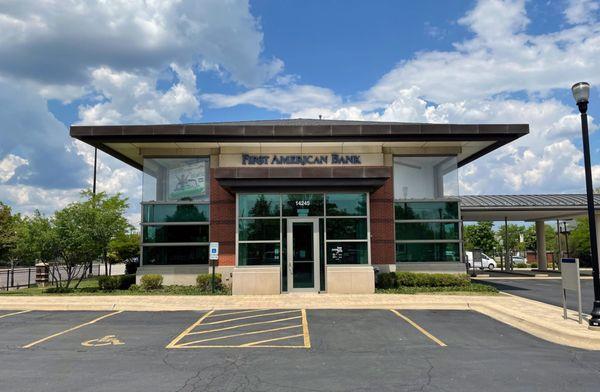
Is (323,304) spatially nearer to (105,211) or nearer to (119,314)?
(119,314)

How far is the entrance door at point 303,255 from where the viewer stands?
56.1ft

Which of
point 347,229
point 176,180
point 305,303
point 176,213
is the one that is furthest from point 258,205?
point 305,303

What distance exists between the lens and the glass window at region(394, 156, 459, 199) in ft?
63.9

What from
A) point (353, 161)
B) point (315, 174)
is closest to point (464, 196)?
point (353, 161)

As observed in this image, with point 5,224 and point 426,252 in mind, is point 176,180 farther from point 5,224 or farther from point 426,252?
point 5,224

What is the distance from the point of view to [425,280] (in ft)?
58.4

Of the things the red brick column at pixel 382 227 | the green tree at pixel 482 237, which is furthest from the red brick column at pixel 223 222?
the green tree at pixel 482 237

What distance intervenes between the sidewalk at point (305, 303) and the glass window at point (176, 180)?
17.0 ft

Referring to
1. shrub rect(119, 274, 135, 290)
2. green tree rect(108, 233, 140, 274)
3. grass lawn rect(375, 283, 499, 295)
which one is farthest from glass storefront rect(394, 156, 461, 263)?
green tree rect(108, 233, 140, 274)

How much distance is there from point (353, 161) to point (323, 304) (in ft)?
22.9

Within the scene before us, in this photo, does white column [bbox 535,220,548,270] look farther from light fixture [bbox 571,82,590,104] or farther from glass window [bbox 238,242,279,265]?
light fixture [bbox 571,82,590,104]

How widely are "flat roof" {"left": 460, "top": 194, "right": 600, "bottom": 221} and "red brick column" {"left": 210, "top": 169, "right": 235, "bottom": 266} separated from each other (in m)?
14.8

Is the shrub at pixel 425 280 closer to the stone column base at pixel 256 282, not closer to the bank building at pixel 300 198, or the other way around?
the bank building at pixel 300 198

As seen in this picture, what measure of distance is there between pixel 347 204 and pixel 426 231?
391cm
